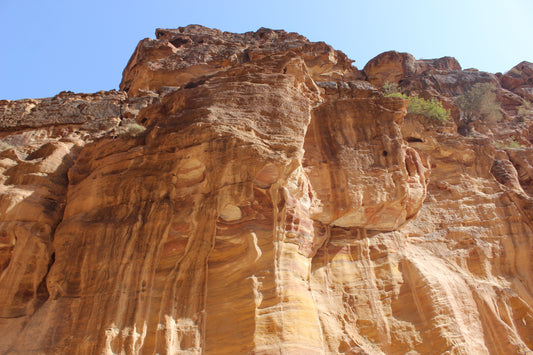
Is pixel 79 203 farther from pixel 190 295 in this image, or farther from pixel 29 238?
pixel 190 295

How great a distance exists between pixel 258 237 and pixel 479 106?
22.2 metres

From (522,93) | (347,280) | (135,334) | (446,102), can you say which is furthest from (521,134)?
(135,334)

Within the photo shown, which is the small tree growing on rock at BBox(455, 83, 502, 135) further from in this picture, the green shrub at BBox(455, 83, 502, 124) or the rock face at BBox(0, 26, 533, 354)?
the rock face at BBox(0, 26, 533, 354)

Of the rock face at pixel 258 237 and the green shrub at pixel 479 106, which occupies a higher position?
the green shrub at pixel 479 106

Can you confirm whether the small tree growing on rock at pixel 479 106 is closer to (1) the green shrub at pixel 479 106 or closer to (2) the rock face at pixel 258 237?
(1) the green shrub at pixel 479 106

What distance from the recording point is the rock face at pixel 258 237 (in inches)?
349

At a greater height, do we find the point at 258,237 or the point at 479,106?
the point at 479,106

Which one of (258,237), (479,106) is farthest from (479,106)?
(258,237)

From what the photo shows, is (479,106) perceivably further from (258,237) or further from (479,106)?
(258,237)

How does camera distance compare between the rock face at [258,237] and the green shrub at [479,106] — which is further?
the green shrub at [479,106]

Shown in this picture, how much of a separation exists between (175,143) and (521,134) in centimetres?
2143

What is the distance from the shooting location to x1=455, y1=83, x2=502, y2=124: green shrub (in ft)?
82.7

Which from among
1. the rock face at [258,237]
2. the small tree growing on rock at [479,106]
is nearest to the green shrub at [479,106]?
the small tree growing on rock at [479,106]

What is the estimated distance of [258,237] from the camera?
383 inches
